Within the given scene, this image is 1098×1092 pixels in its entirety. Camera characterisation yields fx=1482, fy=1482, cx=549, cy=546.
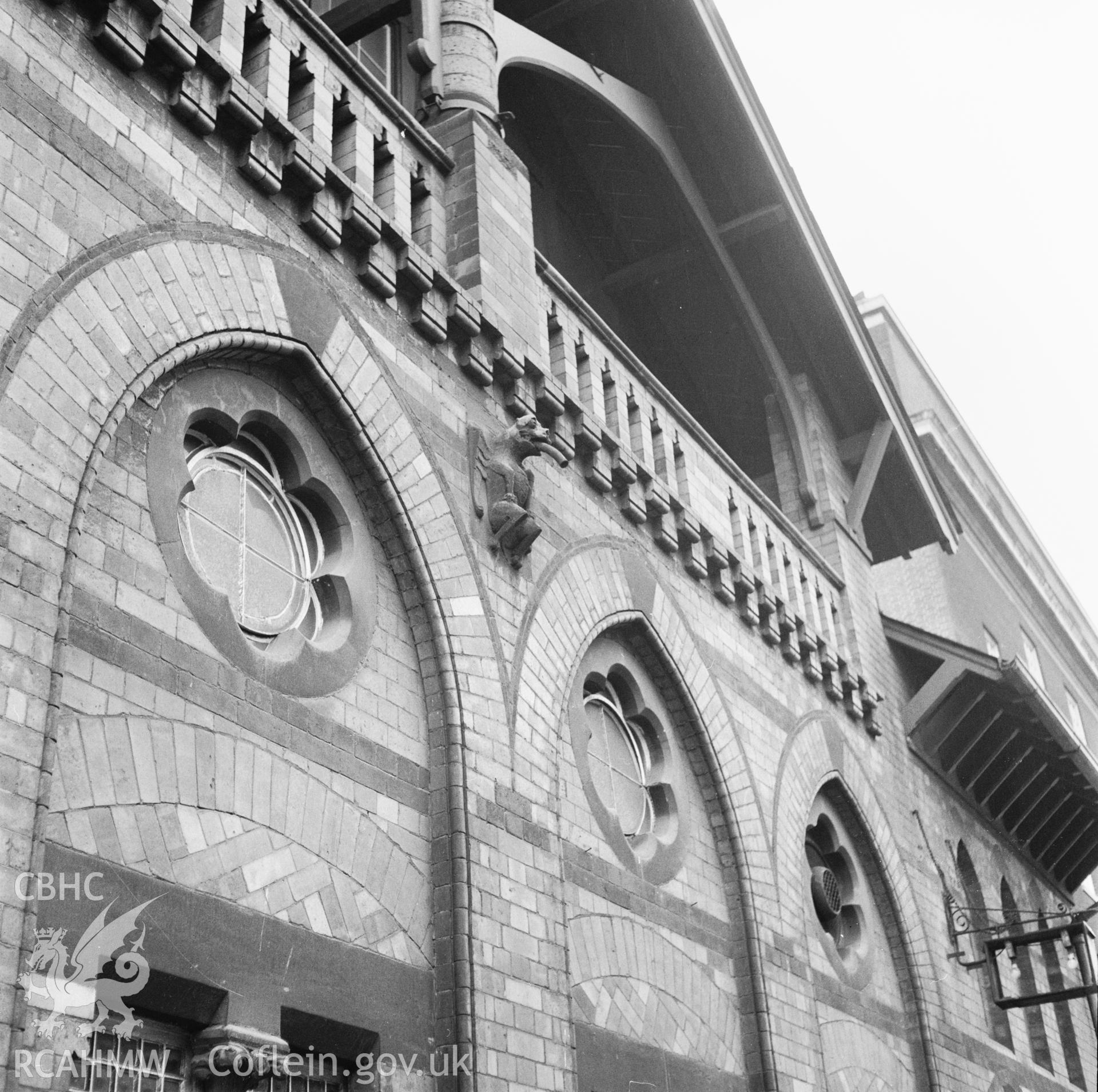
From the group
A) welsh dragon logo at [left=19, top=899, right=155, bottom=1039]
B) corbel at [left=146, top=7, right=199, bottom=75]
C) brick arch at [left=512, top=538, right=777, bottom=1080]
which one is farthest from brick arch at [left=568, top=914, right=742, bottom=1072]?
corbel at [left=146, top=7, right=199, bottom=75]

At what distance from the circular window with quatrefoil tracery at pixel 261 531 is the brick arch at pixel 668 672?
1327mm

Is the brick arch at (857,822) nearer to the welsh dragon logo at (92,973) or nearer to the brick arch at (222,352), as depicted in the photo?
the brick arch at (222,352)

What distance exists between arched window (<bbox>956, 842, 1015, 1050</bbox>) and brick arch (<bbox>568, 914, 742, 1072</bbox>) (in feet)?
16.0

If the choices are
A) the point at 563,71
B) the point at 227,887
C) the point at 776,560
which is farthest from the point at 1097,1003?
the point at 227,887

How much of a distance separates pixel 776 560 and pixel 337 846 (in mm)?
7481

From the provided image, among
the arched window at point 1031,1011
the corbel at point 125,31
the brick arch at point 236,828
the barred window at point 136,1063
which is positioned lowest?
the barred window at point 136,1063

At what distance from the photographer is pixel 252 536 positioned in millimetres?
7430

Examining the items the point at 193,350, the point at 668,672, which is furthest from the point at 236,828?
the point at 668,672

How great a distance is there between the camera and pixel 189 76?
7445mm

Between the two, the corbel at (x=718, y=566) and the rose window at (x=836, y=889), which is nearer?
the corbel at (x=718, y=566)

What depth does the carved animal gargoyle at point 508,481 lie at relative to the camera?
28.8 feet

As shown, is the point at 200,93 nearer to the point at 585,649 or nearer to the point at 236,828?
the point at 236,828

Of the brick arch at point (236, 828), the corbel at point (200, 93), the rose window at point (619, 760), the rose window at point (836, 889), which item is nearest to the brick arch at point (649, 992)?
the rose window at point (619, 760)

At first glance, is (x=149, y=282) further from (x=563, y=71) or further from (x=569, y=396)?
(x=563, y=71)
